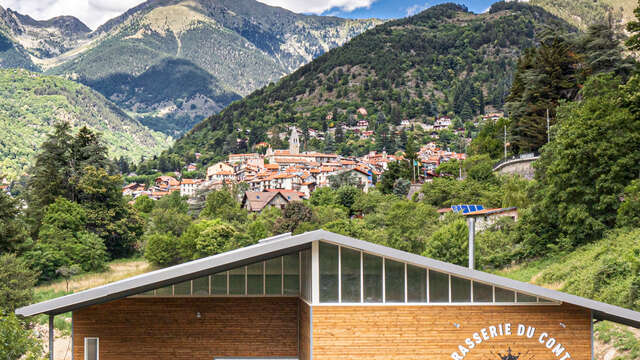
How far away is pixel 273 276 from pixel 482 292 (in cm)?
613

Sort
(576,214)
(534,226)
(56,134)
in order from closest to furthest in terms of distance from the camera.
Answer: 1. (576,214)
2. (534,226)
3. (56,134)

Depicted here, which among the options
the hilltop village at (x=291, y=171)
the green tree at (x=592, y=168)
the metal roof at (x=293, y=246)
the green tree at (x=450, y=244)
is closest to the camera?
the metal roof at (x=293, y=246)

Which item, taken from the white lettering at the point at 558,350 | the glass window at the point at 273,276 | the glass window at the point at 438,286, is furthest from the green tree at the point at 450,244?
the glass window at the point at 438,286

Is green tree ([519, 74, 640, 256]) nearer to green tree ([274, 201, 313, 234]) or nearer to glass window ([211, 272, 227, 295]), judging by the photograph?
glass window ([211, 272, 227, 295])

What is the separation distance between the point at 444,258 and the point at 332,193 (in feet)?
150

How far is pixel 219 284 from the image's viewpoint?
17.9 m

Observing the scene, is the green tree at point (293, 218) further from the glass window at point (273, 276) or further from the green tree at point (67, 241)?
the glass window at point (273, 276)

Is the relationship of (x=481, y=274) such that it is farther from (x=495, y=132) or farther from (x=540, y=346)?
(x=495, y=132)

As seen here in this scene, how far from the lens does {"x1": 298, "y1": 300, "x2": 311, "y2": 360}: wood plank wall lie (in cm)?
1500

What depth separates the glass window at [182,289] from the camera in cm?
1761

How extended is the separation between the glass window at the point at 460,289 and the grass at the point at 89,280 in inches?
1213

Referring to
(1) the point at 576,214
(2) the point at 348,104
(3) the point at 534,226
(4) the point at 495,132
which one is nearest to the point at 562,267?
(1) the point at 576,214

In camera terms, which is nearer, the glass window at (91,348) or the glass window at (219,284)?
the glass window at (91,348)

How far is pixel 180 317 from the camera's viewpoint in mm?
17609
